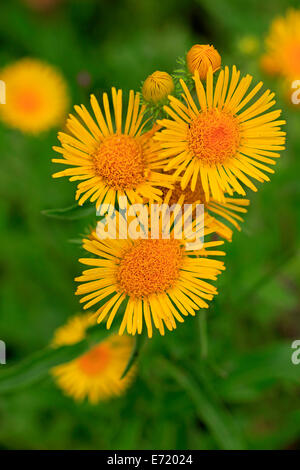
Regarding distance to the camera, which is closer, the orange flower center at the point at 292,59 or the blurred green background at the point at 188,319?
the blurred green background at the point at 188,319

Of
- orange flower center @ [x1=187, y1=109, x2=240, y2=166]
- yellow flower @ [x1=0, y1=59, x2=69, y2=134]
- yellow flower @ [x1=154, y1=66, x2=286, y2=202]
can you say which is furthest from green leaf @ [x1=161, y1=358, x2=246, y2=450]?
yellow flower @ [x1=0, y1=59, x2=69, y2=134]

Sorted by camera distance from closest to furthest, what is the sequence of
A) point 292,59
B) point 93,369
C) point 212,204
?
point 212,204 < point 93,369 < point 292,59

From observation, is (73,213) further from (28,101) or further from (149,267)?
(28,101)

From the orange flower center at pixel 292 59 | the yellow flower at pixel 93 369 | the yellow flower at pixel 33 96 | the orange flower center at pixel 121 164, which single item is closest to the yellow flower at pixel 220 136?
the orange flower center at pixel 121 164

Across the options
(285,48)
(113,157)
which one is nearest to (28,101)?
(285,48)

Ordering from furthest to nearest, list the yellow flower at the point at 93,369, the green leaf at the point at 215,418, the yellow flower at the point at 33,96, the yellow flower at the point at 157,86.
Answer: the yellow flower at the point at 33,96, the yellow flower at the point at 93,369, the green leaf at the point at 215,418, the yellow flower at the point at 157,86

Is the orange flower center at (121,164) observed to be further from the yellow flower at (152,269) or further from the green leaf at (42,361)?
the green leaf at (42,361)

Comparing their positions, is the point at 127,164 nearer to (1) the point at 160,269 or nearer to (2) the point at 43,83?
(1) the point at 160,269
